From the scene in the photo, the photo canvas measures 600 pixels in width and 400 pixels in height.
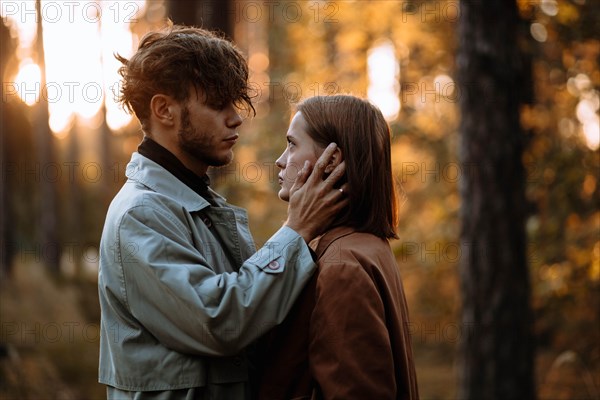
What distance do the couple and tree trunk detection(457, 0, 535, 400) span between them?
3421 millimetres

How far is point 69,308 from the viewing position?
1246 centimetres

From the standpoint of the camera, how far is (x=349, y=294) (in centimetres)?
267

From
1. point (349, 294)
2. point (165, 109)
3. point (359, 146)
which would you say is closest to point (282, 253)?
point (349, 294)

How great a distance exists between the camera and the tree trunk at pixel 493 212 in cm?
625

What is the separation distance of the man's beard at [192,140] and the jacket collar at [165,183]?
0.14m

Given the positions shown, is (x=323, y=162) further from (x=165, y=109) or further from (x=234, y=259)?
(x=165, y=109)

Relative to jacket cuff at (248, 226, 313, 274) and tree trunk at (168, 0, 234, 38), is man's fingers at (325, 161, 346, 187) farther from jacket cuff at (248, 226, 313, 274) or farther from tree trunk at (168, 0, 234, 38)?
tree trunk at (168, 0, 234, 38)

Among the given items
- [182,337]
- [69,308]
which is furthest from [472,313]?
[69,308]

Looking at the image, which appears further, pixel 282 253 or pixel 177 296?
pixel 282 253

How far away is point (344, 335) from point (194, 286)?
57cm
